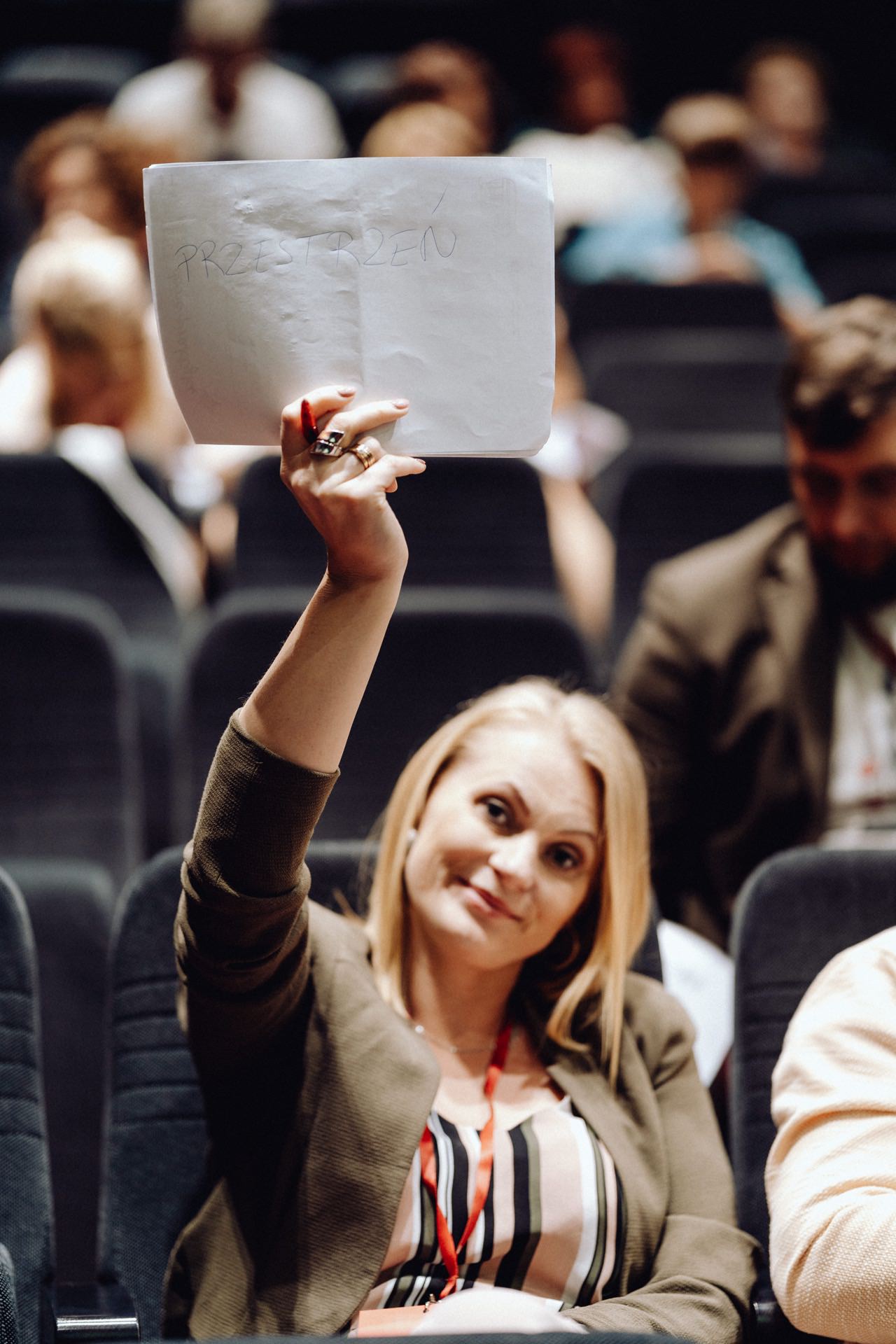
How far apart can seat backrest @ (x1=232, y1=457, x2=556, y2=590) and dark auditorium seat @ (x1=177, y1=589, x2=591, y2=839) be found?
381mm

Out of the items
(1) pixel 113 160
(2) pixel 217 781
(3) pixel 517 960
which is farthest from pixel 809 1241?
(1) pixel 113 160

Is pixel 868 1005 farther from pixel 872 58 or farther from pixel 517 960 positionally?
pixel 872 58

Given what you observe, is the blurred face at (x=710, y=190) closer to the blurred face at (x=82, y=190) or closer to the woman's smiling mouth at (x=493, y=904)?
the blurred face at (x=82, y=190)

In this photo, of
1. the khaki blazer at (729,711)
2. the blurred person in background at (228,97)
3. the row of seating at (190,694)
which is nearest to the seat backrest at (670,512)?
the row of seating at (190,694)

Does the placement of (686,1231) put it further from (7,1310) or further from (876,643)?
(876,643)

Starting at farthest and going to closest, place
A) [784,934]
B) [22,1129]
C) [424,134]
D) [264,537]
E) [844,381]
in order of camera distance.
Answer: [424,134] < [264,537] < [844,381] < [784,934] < [22,1129]

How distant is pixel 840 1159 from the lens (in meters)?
0.97

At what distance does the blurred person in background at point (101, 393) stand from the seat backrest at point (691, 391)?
0.92 meters

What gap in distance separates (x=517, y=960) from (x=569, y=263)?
2769mm

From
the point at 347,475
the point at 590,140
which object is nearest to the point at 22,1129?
the point at 347,475

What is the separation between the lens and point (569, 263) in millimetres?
3662

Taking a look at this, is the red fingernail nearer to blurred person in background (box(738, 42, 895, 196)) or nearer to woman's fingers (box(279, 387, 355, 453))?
woman's fingers (box(279, 387, 355, 453))

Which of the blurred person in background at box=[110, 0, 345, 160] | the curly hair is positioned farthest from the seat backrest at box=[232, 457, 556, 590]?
the blurred person in background at box=[110, 0, 345, 160]

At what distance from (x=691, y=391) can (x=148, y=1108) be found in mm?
2063
